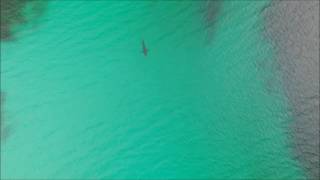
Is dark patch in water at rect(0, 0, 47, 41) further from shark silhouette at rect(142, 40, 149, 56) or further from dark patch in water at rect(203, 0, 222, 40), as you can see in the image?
A: dark patch in water at rect(203, 0, 222, 40)

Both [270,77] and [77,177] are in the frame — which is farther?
[270,77]

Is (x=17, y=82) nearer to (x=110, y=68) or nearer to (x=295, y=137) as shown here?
(x=110, y=68)

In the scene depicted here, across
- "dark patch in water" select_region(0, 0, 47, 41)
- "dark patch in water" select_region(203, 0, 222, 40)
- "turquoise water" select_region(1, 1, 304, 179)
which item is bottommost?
"turquoise water" select_region(1, 1, 304, 179)

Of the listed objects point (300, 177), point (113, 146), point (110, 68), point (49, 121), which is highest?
point (110, 68)

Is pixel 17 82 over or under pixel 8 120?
over

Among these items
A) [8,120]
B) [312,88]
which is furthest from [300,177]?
[8,120]

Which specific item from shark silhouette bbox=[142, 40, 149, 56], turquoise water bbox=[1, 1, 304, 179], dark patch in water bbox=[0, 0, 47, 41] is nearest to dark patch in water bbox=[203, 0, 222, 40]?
turquoise water bbox=[1, 1, 304, 179]
